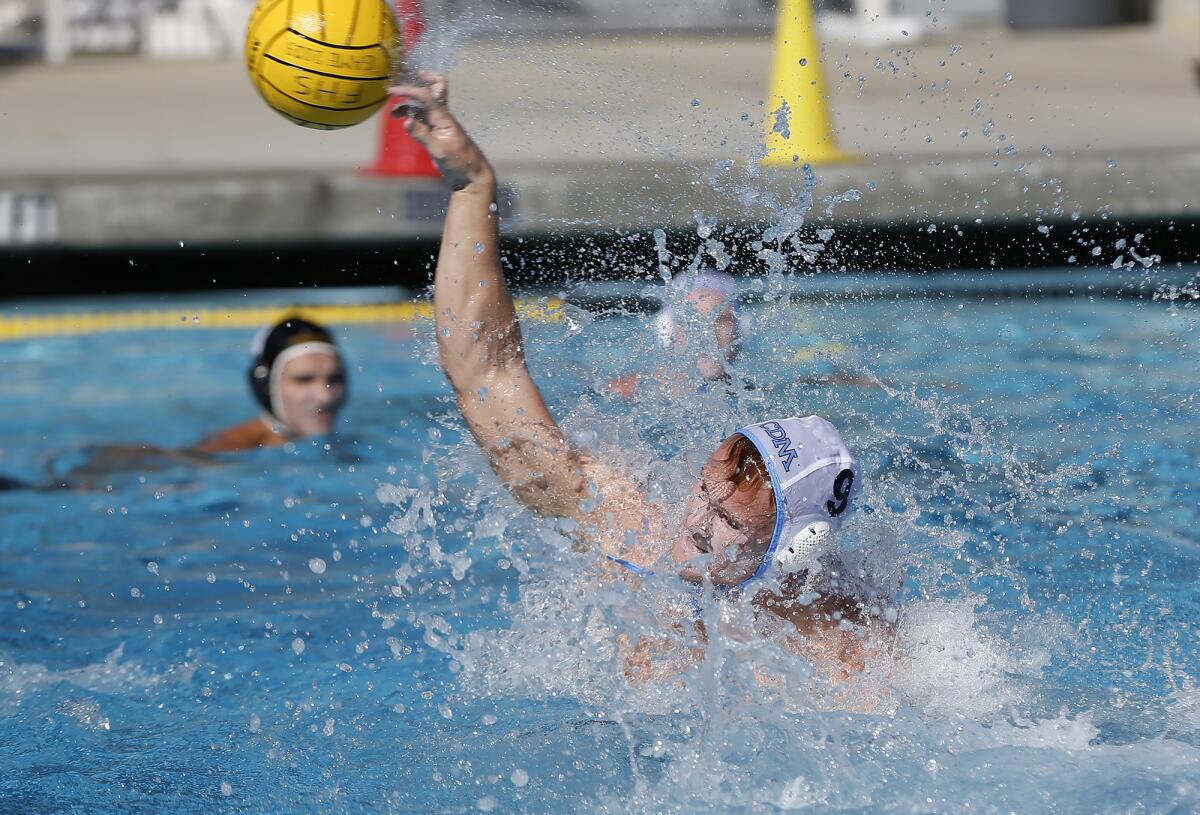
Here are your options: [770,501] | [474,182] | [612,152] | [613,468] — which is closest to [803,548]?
[770,501]

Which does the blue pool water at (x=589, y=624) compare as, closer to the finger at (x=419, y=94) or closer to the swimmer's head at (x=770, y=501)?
the swimmer's head at (x=770, y=501)

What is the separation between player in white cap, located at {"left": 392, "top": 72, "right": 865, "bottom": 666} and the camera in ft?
7.48

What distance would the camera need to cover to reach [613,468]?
2676 mm

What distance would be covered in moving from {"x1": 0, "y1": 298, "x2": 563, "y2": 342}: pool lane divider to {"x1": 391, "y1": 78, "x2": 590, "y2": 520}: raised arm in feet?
12.3

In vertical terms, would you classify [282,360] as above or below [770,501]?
below

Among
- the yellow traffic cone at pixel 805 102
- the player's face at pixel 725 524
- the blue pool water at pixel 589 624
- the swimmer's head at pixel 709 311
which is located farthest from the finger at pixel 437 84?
the yellow traffic cone at pixel 805 102

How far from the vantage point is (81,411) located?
534 cm

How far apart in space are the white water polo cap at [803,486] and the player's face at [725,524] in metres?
0.02

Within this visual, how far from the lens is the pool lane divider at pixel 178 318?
630cm

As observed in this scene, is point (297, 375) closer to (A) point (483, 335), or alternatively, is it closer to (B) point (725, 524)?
(A) point (483, 335)

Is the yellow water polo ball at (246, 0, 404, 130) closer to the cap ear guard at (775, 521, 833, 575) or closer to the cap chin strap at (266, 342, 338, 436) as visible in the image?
the cap ear guard at (775, 521, 833, 575)

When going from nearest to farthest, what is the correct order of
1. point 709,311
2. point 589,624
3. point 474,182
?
point 474,182 < point 589,624 < point 709,311

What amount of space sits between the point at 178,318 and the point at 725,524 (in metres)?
4.64

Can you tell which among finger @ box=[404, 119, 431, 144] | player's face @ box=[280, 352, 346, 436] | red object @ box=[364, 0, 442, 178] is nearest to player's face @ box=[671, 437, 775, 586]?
finger @ box=[404, 119, 431, 144]
